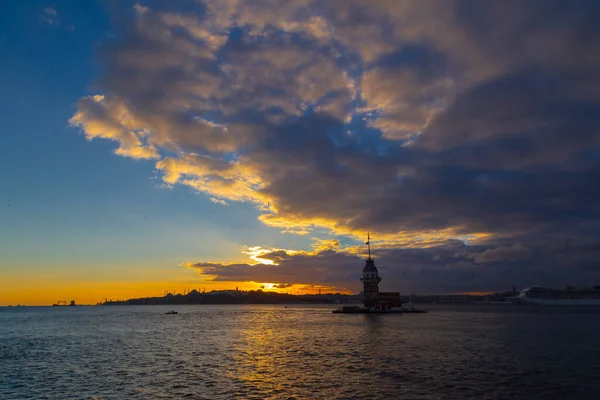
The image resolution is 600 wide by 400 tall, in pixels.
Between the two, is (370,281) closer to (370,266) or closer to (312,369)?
(370,266)

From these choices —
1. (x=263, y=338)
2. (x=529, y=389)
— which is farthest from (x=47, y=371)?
(x=529, y=389)

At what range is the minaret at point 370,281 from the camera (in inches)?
7146

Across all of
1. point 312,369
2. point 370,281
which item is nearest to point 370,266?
point 370,281

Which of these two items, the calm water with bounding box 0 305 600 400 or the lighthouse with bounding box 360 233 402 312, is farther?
the lighthouse with bounding box 360 233 402 312

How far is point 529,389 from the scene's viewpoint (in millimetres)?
38500

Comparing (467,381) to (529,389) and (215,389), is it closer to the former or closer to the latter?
(529,389)

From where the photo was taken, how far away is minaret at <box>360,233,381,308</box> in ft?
595

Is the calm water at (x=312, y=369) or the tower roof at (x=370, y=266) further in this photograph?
the tower roof at (x=370, y=266)

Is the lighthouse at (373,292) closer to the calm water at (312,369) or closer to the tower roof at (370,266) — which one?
the tower roof at (370,266)

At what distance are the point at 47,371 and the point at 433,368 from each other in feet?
156

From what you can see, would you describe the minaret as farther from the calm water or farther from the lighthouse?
the calm water

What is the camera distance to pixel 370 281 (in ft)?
598

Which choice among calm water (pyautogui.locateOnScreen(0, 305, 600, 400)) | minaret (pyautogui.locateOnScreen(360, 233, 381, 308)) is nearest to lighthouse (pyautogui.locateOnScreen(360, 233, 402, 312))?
minaret (pyautogui.locateOnScreen(360, 233, 381, 308))

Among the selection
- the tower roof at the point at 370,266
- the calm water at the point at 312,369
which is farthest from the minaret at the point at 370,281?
A: the calm water at the point at 312,369
